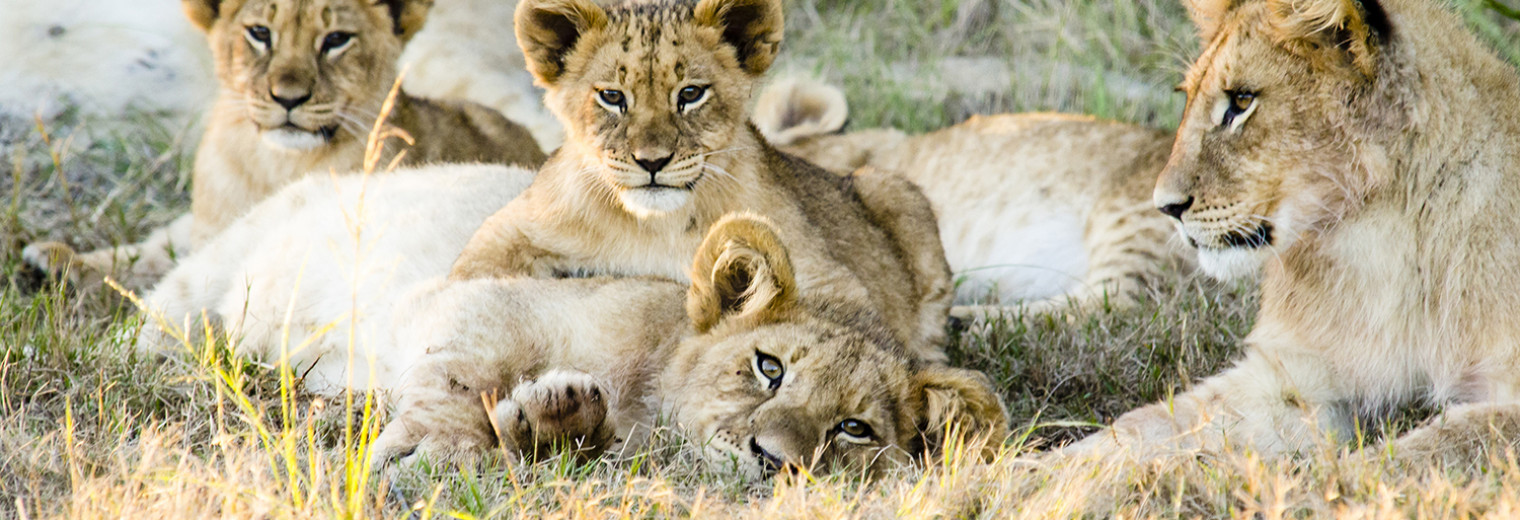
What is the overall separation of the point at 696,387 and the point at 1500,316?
1.49 metres

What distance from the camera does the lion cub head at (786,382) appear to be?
2.50 m

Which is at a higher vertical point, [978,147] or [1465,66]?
[1465,66]

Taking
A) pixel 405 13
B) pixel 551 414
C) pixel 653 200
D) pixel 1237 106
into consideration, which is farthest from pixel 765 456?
pixel 405 13

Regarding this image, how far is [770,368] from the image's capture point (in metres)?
2.60

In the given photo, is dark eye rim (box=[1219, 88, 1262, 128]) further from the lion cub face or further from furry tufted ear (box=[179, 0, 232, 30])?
furry tufted ear (box=[179, 0, 232, 30])

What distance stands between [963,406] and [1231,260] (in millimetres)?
631

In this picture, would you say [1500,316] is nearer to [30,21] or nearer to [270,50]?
[270,50]

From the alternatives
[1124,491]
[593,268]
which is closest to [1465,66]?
[1124,491]

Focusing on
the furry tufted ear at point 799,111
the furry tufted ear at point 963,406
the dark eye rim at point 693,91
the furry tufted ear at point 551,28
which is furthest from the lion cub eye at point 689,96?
the furry tufted ear at point 799,111

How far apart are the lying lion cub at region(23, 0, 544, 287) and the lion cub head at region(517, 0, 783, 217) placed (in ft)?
2.72

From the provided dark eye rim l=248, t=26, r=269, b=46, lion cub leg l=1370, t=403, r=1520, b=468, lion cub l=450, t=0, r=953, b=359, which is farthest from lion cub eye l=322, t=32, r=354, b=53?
lion cub leg l=1370, t=403, r=1520, b=468

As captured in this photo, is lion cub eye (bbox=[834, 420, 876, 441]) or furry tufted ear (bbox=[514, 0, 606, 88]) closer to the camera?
lion cub eye (bbox=[834, 420, 876, 441])

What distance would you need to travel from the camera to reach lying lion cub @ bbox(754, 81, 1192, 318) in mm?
4469

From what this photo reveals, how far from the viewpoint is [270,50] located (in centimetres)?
405
